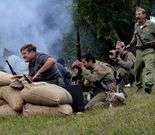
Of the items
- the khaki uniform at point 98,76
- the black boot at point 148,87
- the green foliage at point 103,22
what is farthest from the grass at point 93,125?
the green foliage at point 103,22

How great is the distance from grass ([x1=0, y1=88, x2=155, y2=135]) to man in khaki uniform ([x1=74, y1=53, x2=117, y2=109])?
4.05 feet

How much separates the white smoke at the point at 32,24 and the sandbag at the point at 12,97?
10.1 meters

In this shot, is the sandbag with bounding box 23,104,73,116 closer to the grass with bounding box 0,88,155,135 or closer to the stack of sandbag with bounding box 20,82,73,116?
the stack of sandbag with bounding box 20,82,73,116

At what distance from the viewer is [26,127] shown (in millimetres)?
5711

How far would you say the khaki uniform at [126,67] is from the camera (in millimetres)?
9905

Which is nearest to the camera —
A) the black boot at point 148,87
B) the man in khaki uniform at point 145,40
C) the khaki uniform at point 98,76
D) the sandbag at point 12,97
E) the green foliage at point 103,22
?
the sandbag at point 12,97

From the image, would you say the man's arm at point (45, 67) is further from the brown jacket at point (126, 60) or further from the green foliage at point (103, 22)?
the green foliage at point (103, 22)

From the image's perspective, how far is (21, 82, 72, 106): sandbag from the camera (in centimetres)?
659

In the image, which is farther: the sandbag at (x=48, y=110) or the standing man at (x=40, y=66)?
the standing man at (x=40, y=66)

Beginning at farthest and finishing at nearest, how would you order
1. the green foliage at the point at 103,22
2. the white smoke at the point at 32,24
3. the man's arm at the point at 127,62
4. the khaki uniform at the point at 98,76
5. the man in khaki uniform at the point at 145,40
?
the green foliage at the point at 103,22 → the white smoke at the point at 32,24 → the man's arm at the point at 127,62 → the man in khaki uniform at the point at 145,40 → the khaki uniform at the point at 98,76

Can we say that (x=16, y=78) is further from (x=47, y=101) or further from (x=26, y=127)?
(x=26, y=127)

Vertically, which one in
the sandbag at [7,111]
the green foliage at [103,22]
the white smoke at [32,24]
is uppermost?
the sandbag at [7,111]

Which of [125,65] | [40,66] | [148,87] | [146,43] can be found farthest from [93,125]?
[125,65]

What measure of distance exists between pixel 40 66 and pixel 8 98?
60cm
